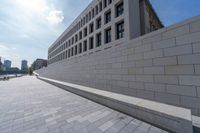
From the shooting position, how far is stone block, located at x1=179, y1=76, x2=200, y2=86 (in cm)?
315

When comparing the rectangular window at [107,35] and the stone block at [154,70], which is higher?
the rectangular window at [107,35]

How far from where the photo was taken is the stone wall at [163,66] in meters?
3.26

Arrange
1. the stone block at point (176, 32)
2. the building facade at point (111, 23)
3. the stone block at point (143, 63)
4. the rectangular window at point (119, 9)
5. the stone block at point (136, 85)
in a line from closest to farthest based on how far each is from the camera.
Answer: the stone block at point (176, 32), the stone block at point (143, 63), the stone block at point (136, 85), the building facade at point (111, 23), the rectangular window at point (119, 9)

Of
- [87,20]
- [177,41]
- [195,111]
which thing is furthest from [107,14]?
[195,111]

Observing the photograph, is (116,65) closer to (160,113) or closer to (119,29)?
(160,113)

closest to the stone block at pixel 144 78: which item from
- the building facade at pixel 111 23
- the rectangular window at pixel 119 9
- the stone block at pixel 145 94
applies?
the stone block at pixel 145 94

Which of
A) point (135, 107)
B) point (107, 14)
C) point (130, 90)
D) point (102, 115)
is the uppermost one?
point (107, 14)

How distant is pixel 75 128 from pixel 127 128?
1.39 metres

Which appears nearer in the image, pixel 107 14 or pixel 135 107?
pixel 135 107

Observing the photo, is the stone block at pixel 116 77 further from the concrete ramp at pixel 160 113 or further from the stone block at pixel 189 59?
the stone block at pixel 189 59

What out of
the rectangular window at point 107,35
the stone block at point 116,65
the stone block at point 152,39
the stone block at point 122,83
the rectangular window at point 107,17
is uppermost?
the rectangular window at point 107,17

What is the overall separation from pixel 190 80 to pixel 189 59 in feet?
1.96

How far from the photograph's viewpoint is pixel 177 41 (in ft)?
11.9

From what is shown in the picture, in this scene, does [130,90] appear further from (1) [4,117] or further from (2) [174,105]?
(1) [4,117]
